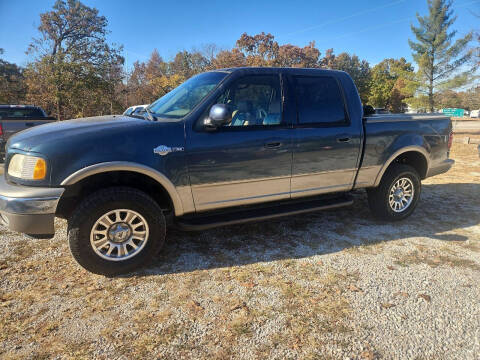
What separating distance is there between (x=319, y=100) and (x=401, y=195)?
1.96 metres

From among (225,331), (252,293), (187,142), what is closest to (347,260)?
(252,293)

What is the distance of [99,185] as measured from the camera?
3.03 meters

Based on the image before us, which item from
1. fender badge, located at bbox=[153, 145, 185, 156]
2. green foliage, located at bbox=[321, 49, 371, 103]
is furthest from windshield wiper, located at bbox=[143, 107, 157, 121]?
→ green foliage, located at bbox=[321, 49, 371, 103]

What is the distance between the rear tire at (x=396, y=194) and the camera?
4.37 m

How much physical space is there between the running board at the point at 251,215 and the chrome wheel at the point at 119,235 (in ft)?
1.28

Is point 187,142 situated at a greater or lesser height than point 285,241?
greater

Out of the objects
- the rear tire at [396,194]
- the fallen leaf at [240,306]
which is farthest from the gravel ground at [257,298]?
the rear tire at [396,194]

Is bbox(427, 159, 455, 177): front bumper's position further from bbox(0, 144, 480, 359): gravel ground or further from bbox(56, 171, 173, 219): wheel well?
bbox(56, 171, 173, 219): wheel well

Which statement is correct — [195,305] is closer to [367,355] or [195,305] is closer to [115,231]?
[115,231]

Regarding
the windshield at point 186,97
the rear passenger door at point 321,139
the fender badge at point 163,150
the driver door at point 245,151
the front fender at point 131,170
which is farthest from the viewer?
the rear passenger door at point 321,139

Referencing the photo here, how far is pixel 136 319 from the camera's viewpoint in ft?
7.90

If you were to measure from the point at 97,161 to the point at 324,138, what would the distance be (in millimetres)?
2495

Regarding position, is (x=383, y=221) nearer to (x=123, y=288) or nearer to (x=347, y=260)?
(x=347, y=260)

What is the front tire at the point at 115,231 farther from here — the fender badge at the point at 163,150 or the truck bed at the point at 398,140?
the truck bed at the point at 398,140
